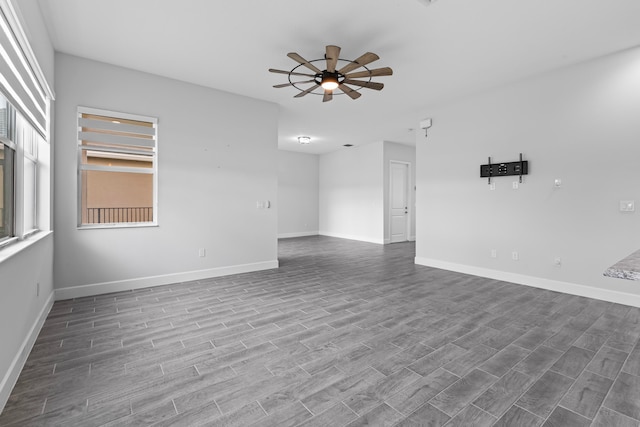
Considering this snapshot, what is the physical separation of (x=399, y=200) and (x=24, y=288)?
27.3 ft

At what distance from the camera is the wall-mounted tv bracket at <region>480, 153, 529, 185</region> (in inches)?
173

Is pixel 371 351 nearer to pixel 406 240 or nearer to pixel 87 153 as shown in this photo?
pixel 87 153

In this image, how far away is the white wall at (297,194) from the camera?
10.1m

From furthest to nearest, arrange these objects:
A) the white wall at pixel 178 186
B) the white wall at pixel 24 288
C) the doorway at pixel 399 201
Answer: the doorway at pixel 399 201 < the white wall at pixel 178 186 < the white wall at pixel 24 288

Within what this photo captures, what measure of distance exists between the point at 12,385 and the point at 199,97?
156 inches

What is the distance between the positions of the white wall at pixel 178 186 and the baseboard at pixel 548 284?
3292 millimetres

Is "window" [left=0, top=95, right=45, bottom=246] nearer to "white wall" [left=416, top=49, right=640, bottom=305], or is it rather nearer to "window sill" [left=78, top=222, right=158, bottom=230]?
"window sill" [left=78, top=222, right=158, bottom=230]

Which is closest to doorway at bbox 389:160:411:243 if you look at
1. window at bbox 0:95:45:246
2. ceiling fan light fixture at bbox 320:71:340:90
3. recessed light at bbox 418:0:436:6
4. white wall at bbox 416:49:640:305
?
white wall at bbox 416:49:640:305

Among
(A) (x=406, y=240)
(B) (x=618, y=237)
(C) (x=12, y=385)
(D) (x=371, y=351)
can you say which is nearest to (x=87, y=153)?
(C) (x=12, y=385)

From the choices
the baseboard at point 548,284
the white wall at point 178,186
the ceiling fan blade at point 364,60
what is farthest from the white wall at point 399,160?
the ceiling fan blade at point 364,60

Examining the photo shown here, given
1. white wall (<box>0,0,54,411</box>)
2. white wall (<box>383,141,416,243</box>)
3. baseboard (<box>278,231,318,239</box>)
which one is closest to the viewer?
white wall (<box>0,0,54,411</box>)

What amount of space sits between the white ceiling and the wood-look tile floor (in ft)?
9.82

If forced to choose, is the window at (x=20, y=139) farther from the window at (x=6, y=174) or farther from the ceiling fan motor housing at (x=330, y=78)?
the ceiling fan motor housing at (x=330, y=78)

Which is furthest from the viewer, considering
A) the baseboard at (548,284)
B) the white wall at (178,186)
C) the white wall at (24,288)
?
the white wall at (178,186)
